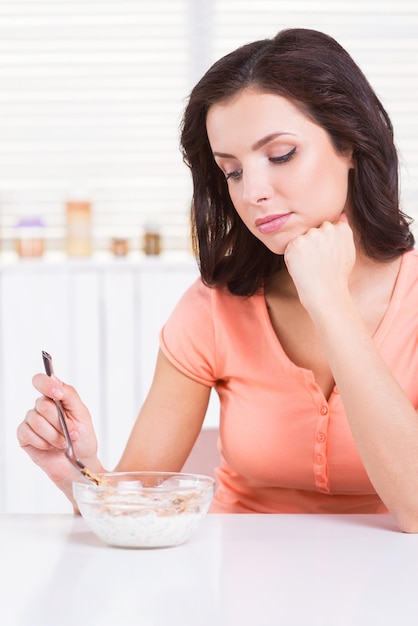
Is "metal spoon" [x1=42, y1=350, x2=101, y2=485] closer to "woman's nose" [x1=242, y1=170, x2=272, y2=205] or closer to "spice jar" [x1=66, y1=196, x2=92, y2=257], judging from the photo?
"woman's nose" [x1=242, y1=170, x2=272, y2=205]

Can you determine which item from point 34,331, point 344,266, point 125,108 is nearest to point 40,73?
point 125,108

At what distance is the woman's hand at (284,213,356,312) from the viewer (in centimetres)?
120

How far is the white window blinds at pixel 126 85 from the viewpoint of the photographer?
8.58ft

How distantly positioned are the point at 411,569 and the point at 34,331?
1772mm

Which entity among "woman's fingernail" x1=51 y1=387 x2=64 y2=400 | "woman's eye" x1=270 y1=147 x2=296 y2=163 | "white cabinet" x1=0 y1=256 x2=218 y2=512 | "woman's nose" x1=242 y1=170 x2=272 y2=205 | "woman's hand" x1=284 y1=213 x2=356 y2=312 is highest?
"woman's eye" x1=270 y1=147 x2=296 y2=163

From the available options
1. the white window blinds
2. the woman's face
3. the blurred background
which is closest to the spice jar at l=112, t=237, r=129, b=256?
the blurred background

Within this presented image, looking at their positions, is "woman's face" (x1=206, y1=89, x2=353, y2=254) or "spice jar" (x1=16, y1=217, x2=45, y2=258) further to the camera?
A: "spice jar" (x1=16, y1=217, x2=45, y2=258)

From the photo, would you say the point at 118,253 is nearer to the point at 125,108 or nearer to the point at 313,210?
the point at 125,108

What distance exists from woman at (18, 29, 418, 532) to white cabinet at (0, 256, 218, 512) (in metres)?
1.06

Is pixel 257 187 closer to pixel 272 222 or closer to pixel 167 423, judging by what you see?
pixel 272 222

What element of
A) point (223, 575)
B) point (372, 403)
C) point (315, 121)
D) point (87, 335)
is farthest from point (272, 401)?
point (87, 335)

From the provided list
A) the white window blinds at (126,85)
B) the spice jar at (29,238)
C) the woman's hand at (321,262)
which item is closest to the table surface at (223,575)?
the woman's hand at (321,262)

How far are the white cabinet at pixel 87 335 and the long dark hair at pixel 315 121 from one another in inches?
41.8

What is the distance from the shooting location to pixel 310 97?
4.09 ft
